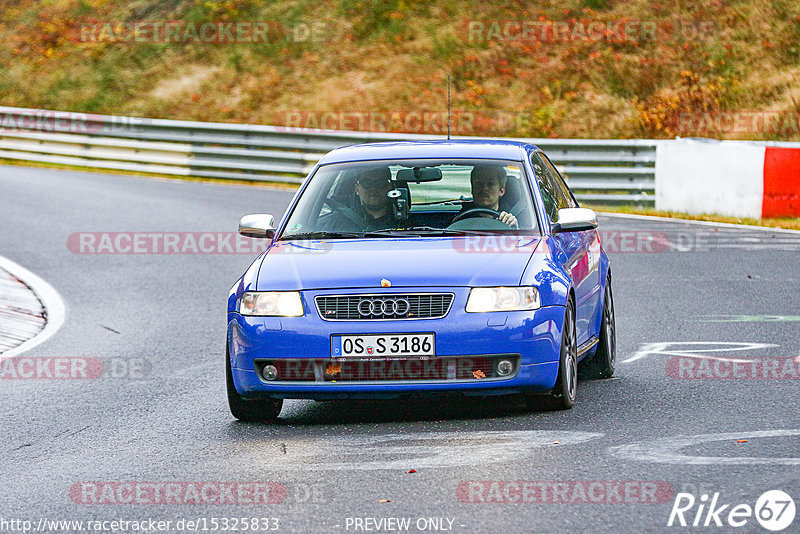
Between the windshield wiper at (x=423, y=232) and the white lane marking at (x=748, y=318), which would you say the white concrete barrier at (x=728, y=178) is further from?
the windshield wiper at (x=423, y=232)

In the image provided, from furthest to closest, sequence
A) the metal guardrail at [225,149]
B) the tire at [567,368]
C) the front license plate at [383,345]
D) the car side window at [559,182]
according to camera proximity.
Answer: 1. the metal guardrail at [225,149]
2. the car side window at [559,182]
3. the tire at [567,368]
4. the front license plate at [383,345]

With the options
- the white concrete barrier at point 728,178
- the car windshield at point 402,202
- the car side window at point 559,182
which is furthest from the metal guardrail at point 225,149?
the car windshield at point 402,202

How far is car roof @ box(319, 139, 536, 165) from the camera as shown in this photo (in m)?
8.75

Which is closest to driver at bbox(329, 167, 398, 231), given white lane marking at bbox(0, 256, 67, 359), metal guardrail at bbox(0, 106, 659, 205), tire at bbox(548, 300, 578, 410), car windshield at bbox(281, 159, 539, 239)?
car windshield at bbox(281, 159, 539, 239)

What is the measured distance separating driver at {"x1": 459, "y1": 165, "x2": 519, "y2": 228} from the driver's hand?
0.23ft

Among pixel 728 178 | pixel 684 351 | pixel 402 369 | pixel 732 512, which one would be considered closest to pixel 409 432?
pixel 402 369

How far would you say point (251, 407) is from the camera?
7867 mm

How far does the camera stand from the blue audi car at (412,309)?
7.34 meters

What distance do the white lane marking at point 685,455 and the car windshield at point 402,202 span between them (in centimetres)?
179

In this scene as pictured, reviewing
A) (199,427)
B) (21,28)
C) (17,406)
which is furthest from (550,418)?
(21,28)

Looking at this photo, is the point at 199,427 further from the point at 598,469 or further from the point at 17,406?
the point at 598,469

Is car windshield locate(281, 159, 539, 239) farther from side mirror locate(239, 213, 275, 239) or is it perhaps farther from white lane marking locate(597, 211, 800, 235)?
white lane marking locate(597, 211, 800, 235)

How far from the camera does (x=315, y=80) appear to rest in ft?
124

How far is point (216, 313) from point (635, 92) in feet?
72.3
